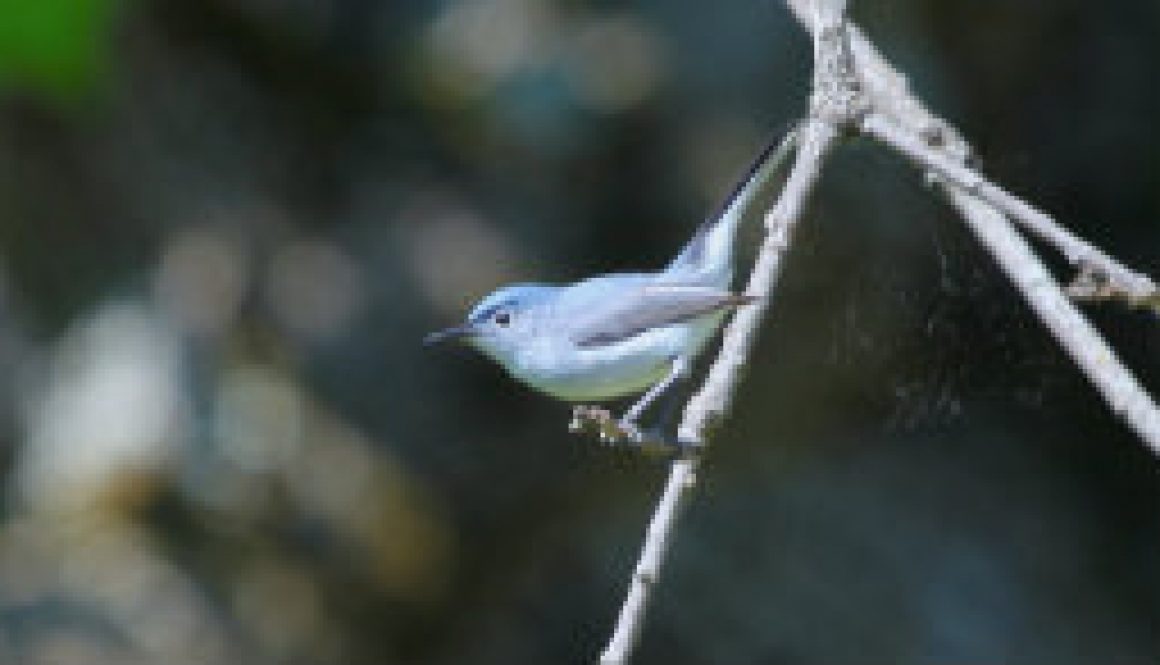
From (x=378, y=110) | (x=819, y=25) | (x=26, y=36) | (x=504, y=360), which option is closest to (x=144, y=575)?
(x=378, y=110)

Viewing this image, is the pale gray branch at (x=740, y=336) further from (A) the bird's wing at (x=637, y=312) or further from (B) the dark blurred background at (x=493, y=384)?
(B) the dark blurred background at (x=493, y=384)

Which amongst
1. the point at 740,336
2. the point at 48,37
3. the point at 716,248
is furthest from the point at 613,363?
the point at 48,37

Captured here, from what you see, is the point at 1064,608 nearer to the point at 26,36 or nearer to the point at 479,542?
the point at 479,542

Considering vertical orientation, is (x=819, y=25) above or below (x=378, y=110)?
below

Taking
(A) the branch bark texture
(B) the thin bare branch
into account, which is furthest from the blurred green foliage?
(B) the thin bare branch

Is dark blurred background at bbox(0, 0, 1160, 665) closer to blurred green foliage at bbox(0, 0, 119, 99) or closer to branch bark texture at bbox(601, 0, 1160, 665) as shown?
blurred green foliage at bbox(0, 0, 119, 99)

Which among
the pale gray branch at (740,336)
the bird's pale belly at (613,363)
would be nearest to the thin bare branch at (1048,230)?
the pale gray branch at (740,336)
